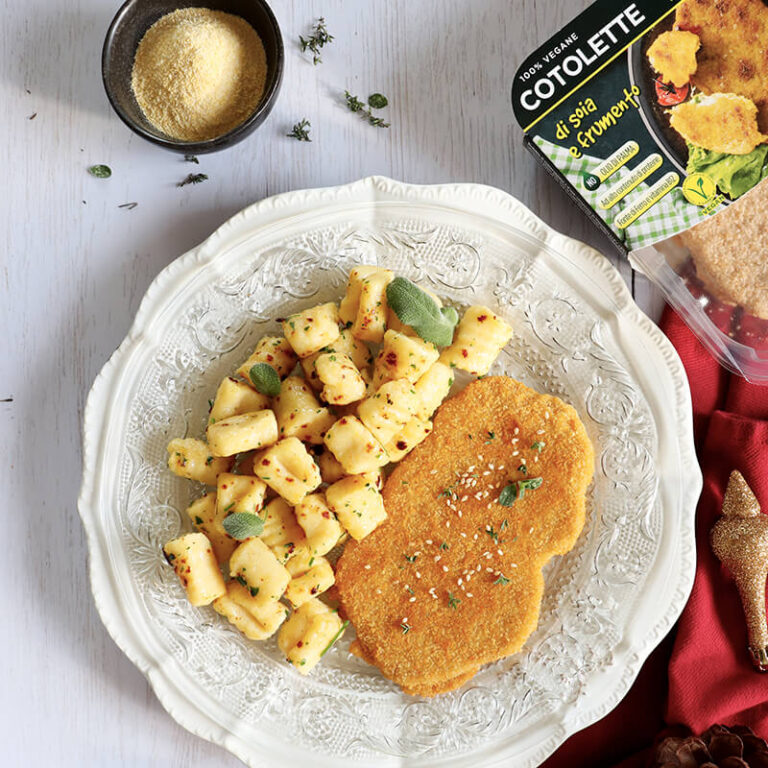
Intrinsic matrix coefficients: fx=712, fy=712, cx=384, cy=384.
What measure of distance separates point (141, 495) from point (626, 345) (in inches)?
46.0

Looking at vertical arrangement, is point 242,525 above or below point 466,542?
above

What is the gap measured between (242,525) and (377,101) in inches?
41.0

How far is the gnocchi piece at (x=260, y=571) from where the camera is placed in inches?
57.3

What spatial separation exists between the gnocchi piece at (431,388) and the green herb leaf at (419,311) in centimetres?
6

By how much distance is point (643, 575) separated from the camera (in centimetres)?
163

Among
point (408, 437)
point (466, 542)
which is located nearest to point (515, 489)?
point (466, 542)

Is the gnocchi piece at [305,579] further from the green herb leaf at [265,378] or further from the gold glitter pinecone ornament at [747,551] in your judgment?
the gold glitter pinecone ornament at [747,551]

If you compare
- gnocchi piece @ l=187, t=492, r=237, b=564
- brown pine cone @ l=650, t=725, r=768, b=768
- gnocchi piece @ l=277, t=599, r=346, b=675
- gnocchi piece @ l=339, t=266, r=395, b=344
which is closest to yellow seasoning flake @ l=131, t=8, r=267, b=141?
gnocchi piece @ l=339, t=266, r=395, b=344

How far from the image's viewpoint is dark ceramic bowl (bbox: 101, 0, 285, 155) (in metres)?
1.52

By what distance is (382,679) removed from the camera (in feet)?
5.44

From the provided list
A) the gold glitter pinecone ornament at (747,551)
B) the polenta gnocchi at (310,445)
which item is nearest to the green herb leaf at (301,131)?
the polenta gnocchi at (310,445)

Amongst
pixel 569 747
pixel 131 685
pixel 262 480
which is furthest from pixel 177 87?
pixel 569 747

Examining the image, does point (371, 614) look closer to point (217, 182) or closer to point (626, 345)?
point (626, 345)

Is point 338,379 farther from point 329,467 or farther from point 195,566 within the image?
point 195,566
